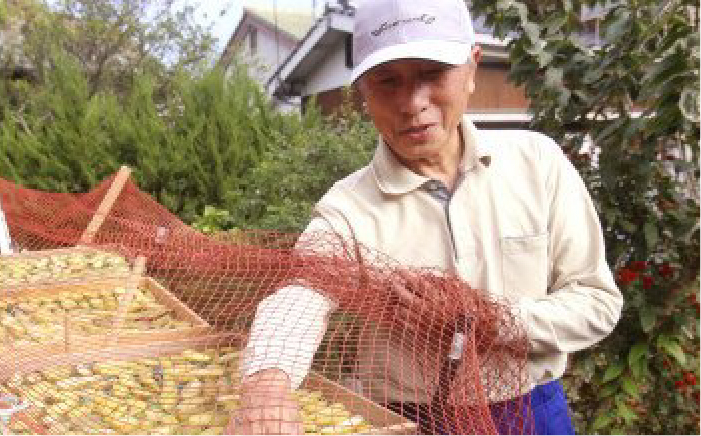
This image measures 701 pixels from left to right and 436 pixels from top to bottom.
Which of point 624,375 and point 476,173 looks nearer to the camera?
point 476,173

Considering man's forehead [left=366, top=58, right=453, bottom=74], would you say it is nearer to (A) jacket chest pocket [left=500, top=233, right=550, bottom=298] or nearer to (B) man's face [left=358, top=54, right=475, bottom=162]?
(B) man's face [left=358, top=54, right=475, bottom=162]

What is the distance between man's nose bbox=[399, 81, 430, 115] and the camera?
56.3 inches

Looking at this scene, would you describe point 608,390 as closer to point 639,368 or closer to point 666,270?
point 639,368

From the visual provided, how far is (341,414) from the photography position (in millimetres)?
1457

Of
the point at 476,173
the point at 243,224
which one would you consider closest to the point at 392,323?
the point at 476,173

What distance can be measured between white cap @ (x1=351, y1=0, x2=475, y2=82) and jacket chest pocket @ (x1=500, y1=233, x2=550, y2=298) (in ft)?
1.18

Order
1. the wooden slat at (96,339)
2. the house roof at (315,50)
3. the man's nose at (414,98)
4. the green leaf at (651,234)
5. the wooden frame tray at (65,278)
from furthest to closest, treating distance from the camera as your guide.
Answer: the house roof at (315,50) < the green leaf at (651,234) < the wooden frame tray at (65,278) < the wooden slat at (96,339) < the man's nose at (414,98)

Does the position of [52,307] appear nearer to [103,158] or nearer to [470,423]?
[470,423]

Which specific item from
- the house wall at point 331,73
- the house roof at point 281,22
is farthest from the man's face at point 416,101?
the house roof at point 281,22

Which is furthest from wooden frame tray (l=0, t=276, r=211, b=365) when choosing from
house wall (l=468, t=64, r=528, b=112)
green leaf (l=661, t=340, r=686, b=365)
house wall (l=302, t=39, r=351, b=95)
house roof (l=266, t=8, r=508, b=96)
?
house wall (l=302, t=39, r=351, b=95)

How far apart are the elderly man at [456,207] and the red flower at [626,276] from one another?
189 cm

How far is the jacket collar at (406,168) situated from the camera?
5.05ft

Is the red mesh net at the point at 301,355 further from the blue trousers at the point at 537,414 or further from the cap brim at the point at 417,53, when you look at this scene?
the cap brim at the point at 417,53

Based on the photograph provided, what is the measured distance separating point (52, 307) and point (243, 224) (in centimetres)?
320
